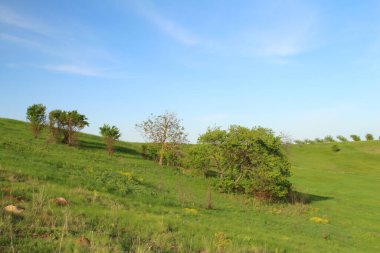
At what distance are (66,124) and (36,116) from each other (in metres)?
3.29

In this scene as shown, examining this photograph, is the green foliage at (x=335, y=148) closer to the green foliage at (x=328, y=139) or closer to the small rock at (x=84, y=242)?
the green foliage at (x=328, y=139)

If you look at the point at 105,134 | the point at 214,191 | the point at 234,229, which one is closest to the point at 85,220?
the point at 234,229

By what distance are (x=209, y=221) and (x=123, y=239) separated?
7.76 meters

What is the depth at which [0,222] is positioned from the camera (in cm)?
870

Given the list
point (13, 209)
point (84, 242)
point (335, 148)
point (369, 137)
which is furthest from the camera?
point (369, 137)

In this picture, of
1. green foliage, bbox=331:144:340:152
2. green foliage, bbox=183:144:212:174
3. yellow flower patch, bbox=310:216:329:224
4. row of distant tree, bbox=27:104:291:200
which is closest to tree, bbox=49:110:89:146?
row of distant tree, bbox=27:104:291:200

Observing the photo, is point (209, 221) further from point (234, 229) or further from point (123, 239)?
point (123, 239)

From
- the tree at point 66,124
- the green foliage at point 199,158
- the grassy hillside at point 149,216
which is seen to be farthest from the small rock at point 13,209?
the tree at point 66,124

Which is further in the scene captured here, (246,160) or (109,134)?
(109,134)

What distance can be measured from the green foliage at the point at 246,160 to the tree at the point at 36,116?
699 inches

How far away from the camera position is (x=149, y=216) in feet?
48.5

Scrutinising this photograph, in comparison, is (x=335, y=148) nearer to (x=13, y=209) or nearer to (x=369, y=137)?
(x=369, y=137)

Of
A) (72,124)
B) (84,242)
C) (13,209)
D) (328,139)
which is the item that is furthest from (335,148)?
(84,242)

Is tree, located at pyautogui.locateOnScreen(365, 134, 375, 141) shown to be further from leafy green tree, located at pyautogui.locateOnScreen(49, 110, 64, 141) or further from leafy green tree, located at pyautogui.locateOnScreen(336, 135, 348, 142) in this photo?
leafy green tree, located at pyautogui.locateOnScreen(49, 110, 64, 141)
